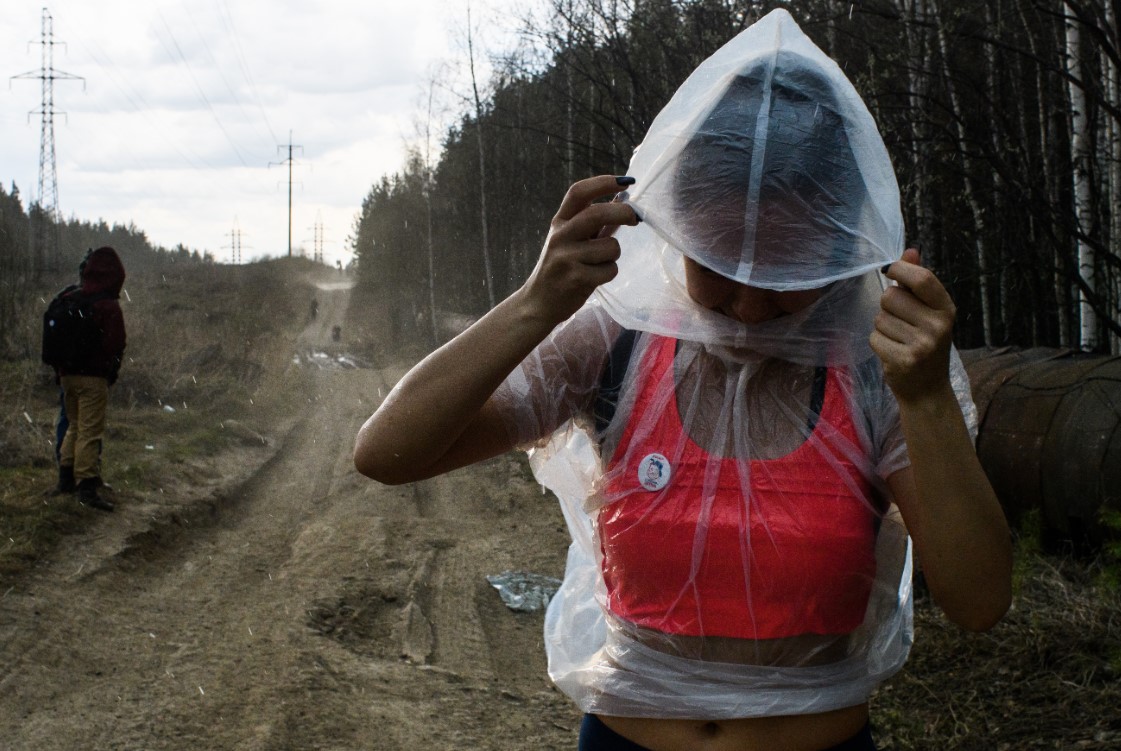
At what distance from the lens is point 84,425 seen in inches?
323

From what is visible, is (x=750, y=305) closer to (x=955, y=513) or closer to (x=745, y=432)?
(x=745, y=432)

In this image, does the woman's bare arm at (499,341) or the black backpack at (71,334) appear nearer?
the woman's bare arm at (499,341)

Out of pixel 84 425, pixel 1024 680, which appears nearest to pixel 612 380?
pixel 1024 680

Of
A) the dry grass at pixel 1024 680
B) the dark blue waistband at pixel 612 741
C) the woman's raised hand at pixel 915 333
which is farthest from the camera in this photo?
the dry grass at pixel 1024 680

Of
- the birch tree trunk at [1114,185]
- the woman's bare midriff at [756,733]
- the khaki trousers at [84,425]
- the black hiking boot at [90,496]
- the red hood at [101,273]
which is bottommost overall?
the black hiking boot at [90,496]

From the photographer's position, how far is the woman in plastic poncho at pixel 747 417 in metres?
1.44

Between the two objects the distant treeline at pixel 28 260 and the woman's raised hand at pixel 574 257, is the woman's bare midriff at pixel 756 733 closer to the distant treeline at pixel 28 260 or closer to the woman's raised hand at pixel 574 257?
the woman's raised hand at pixel 574 257

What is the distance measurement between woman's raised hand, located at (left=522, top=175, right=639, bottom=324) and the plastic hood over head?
16 centimetres

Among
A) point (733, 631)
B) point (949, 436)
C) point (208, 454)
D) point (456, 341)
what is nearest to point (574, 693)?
point (733, 631)

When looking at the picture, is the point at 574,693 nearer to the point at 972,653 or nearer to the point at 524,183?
the point at 972,653

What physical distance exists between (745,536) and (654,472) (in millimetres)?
163

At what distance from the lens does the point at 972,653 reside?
15.5 ft

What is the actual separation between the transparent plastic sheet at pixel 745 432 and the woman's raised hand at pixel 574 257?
0.17 meters

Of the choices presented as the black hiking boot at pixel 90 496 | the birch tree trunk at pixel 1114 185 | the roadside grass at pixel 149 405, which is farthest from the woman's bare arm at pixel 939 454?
the black hiking boot at pixel 90 496
